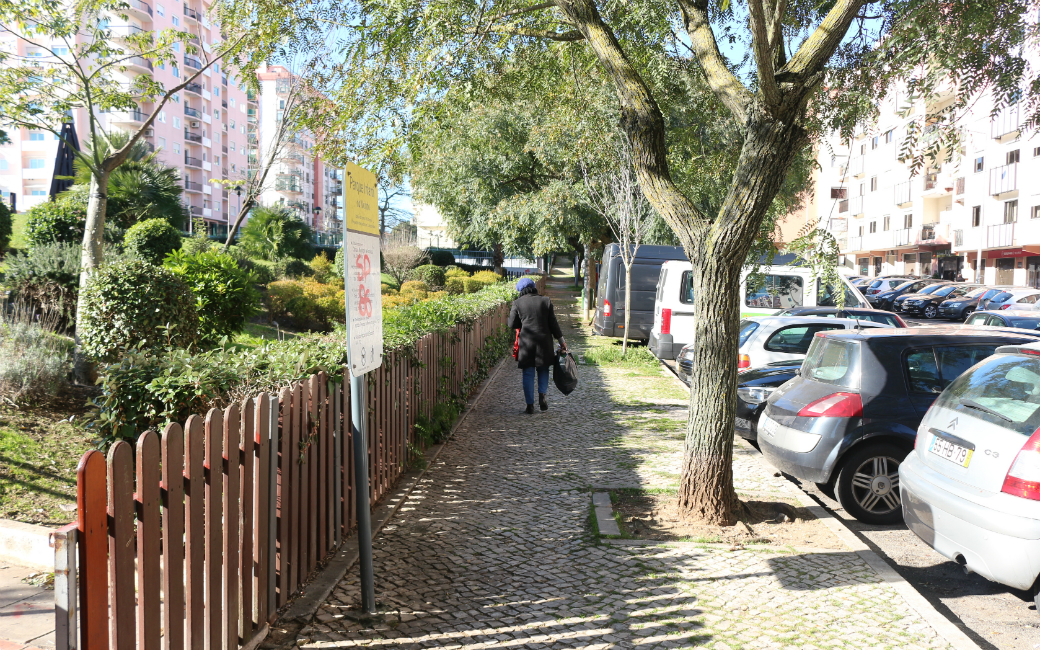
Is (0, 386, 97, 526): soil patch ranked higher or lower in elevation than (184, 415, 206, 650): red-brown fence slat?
lower

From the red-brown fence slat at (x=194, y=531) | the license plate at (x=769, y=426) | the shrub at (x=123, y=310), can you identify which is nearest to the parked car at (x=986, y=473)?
the license plate at (x=769, y=426)

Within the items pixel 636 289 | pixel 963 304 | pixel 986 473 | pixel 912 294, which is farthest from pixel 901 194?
pixel 986 473

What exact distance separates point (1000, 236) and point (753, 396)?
4145cm

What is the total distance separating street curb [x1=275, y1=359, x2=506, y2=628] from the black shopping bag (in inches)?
131

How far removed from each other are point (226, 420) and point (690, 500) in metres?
3.74

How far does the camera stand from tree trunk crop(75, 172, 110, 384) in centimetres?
906

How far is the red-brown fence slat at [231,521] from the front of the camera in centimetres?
347

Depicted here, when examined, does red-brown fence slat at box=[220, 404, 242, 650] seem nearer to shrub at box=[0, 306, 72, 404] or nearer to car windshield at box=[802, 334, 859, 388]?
car windshield at box=[802, 334, 859, 388]

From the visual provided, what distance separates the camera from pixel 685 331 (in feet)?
50.4

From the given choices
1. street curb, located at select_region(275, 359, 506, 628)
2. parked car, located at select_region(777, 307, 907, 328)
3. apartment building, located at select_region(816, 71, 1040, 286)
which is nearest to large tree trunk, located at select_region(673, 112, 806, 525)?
street curb, located at select_region(275, 359, 506, 628)

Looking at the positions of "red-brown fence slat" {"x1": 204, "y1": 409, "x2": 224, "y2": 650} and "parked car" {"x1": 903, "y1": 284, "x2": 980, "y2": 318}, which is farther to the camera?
"parked car" {"x1": 903, "y1": 284, "x2": 980, "y2": 318}

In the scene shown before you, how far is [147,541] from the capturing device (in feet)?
9.23

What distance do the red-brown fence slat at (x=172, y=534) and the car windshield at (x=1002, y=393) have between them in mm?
4197

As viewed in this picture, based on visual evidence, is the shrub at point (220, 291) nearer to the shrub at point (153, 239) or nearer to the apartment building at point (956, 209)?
the shrub at point (153, 239)
